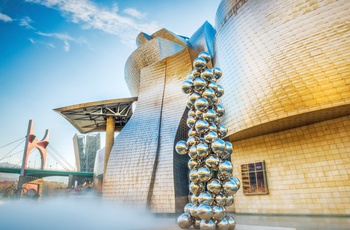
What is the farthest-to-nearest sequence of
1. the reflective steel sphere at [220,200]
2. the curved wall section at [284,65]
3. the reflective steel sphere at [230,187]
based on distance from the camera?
the curved wall section at [284,65]
the reflective steel sphere at [230,187]
the reflective steel sphere at [220,200]

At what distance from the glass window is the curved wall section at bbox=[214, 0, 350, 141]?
5.15ft

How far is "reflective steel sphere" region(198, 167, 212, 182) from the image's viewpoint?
14.6ft

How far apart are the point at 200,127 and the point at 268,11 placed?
310 inches

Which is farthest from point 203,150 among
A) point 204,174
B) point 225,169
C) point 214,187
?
point 214,187

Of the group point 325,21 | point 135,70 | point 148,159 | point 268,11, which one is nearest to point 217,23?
point 268,11

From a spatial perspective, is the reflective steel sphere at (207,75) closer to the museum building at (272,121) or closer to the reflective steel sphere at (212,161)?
the reflective steel sphere at (212,161)

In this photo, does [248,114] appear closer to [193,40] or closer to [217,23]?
[217,23]

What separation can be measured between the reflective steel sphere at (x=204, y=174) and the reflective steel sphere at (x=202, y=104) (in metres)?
1.28

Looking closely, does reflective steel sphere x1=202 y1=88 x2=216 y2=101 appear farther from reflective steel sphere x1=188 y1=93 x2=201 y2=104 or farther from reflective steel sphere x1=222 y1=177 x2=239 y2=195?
reflective steel sphere x1=222 y1=177 x2=239 y2=195

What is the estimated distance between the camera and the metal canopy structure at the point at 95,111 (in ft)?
57.7

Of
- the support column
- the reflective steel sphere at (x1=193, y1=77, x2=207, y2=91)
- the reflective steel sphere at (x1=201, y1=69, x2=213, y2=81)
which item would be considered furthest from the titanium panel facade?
the support column

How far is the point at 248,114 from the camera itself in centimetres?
1013

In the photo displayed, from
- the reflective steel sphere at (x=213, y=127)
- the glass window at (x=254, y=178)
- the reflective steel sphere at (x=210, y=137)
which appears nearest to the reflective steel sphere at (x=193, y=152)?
the reflective steel sphere at (x=210, y=137)

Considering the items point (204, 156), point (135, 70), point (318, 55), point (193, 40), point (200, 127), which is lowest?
point (204, 156)
